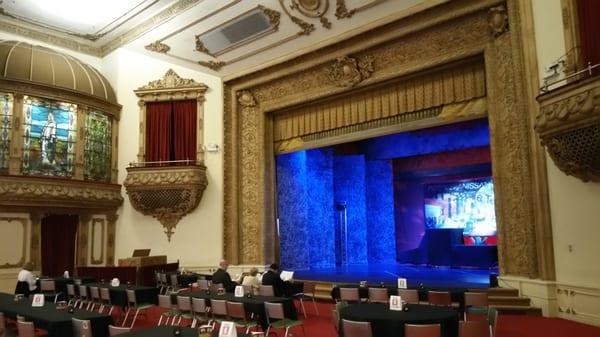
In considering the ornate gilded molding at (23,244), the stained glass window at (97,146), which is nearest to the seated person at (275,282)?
the ornate gilded molding at (23,244)

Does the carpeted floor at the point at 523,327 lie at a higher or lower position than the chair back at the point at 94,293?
lower

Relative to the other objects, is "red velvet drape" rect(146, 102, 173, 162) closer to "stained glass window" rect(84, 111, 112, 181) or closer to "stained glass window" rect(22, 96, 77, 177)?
"stained glass window" rect(84, 111, 112, 181)

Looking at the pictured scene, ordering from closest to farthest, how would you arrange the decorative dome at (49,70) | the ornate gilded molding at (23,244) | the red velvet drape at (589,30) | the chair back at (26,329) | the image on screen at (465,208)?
the chair back at (26,329), the red velvet drape at (589,30), the ornate gilded molding at (23,244), the decorative dome at (49,70), the image on screen at (465,208)

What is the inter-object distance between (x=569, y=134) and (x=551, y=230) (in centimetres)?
217

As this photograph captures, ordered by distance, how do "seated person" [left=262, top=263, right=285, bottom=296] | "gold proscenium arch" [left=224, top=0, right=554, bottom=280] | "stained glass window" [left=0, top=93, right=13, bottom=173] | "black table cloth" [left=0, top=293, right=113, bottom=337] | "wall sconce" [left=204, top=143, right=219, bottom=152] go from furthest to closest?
1. "wall sconce" [left=204, top=143, right=219, bottom=152]
2. "stained glass window" [left=0, top=93, right=13, bottom=173]
3. "gold proscenium arch" [left=224, top=0, right=554, bottom=280]
4. "seated person" [left=262, top=263, right=285, bottom=296]
5. "black table cloth" [left=0, top=293, right=113, bottom=337]

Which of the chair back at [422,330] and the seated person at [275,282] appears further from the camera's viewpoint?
the seated person at [275,282]

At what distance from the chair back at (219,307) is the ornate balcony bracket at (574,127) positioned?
579cm

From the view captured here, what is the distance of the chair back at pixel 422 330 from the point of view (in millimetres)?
4941

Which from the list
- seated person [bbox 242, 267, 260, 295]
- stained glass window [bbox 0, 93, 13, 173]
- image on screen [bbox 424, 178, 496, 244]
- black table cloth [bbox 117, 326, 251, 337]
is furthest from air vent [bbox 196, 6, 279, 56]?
image on screen [bbox 424, 178, 496, 244]

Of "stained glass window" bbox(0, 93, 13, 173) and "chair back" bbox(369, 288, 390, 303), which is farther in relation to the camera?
"stained glass window" bbox(0, 93, 13, 173)

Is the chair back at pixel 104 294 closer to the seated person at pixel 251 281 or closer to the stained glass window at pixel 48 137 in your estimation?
the seated person at pixel 251 281

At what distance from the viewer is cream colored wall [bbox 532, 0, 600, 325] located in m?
8.09

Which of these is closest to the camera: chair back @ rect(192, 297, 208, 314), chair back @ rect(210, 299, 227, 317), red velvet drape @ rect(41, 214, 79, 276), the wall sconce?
chair back @ rect(210, 299, 227, 317)

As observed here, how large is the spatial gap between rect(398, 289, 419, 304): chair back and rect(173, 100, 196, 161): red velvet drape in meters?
9.51
